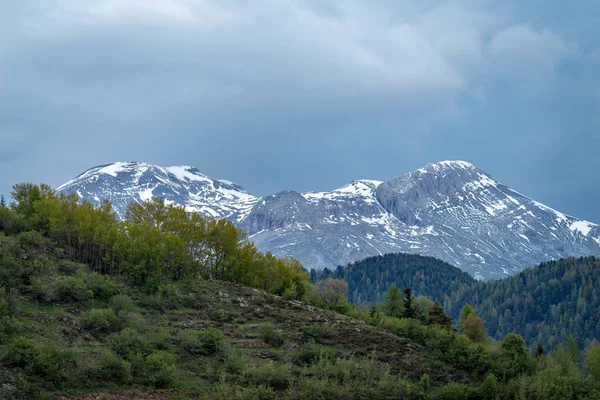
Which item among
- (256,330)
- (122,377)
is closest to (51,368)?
(122,377)

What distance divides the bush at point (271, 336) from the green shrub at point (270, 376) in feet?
30.9

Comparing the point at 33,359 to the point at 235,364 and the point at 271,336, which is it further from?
the point at 271,336

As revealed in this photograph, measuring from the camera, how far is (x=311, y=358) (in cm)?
5828

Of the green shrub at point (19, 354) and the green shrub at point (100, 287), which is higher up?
the green shrub at point (100, 287)

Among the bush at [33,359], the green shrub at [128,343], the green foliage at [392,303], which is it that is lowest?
the bush at [33,359]

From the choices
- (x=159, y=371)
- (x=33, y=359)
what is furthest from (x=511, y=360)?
(x=33, y=359)

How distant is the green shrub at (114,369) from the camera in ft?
146

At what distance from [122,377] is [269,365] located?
1223 cm

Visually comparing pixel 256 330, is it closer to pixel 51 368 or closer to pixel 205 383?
pixel 205 383

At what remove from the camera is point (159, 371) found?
47094 mm

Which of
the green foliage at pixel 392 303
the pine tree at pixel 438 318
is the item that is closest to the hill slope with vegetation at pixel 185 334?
the pine tree at pixel 438 318

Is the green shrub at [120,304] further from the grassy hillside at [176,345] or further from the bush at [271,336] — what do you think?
the bush at [271,336]

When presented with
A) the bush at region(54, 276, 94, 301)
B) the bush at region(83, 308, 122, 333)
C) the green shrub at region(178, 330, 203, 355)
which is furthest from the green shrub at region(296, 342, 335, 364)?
the bush at region(54, 276, 94, 301)

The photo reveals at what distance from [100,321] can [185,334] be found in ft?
25.9
